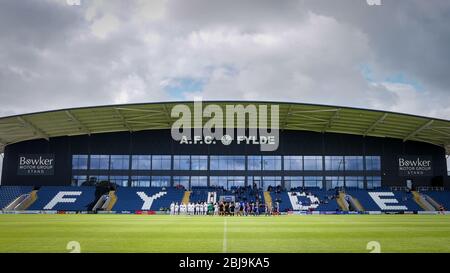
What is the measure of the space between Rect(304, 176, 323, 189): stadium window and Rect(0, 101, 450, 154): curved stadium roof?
6374mm

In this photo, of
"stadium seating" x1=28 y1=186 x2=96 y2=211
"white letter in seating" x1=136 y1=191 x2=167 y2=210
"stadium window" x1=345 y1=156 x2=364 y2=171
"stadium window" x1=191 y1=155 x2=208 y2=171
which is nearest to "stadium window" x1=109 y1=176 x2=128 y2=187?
"stadium seating" x1=28 y1=186 x2=96 y2=211

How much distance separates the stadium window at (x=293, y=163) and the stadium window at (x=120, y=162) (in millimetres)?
20883

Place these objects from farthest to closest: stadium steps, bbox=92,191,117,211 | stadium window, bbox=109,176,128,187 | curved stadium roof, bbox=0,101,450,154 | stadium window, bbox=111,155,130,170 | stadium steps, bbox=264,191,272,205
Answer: stadium window, bbox=111,155,130,170
stadium window, bbox=109,176,128,187
stadium steps, bbox=264,191,272,205
stadium steps, bbox=92,191,117,211
curved stadium roof, bbox=0,101,450,154

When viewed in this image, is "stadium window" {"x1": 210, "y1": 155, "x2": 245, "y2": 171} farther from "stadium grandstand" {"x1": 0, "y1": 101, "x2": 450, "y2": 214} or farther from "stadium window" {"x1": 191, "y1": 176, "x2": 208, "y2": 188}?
"stadium window" {"x1": 191, "y1": 176, "x2": 208, "y2": 188}

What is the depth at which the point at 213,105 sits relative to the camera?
53688 mm

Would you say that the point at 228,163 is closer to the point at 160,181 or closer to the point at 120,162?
the point at 160,181

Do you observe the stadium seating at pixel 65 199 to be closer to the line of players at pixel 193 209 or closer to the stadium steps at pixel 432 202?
the line of players at pixel 193 209

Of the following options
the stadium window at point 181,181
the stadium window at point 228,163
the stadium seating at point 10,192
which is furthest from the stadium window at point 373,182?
the stadium seating at point 10,192

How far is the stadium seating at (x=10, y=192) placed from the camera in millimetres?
58956

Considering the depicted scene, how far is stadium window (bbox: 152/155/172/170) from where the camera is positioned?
6394 centimetres

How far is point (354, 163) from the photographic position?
64062mm

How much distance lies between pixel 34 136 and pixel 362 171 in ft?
142
